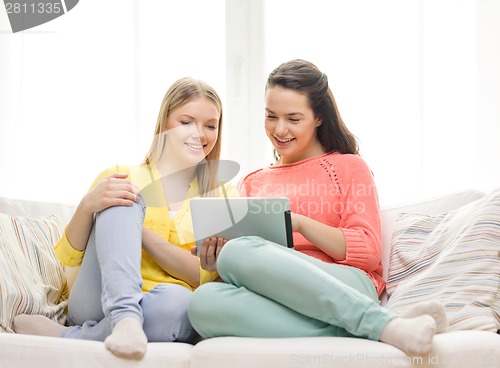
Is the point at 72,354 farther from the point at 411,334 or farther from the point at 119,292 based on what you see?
the point at 411,334

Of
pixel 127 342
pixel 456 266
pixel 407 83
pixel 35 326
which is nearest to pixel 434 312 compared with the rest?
pixel 456 266

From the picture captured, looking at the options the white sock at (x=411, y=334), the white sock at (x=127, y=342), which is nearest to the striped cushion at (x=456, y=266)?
the white sock at (x=411, y=334)

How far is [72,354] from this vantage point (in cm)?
137

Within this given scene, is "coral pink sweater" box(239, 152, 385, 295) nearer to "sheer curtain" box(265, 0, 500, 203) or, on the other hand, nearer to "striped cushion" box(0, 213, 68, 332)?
"striped cushion" box(0, 213, 68, 332)

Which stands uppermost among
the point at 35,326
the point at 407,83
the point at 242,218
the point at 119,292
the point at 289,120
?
the point at 407,83

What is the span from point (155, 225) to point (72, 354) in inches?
19.7

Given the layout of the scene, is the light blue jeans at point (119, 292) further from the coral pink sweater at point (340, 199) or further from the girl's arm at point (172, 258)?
the coral pink sweater at point (340, 199)

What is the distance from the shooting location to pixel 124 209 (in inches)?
62.3

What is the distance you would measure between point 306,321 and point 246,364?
200 millimetres

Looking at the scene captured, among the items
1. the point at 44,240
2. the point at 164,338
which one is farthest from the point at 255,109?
the point at 164,338

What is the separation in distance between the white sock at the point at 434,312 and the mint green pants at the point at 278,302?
2.3 inches

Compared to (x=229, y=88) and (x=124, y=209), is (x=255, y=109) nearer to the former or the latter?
(x=229, y=88)

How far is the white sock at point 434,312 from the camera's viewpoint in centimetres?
137

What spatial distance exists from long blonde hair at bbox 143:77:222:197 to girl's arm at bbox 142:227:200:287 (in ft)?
0.89
